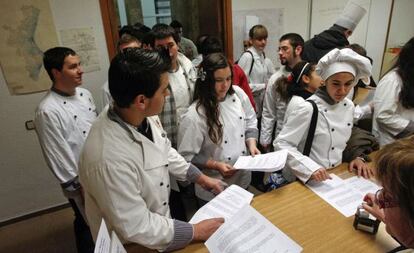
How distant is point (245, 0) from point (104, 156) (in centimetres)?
272

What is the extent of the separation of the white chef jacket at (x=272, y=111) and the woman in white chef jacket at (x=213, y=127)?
71 cm

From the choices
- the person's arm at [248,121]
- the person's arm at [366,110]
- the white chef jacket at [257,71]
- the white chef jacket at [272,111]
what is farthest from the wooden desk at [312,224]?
the white chef jacket at [257,71]

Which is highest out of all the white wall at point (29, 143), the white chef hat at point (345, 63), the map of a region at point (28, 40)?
the map of a region at point (28, 40)

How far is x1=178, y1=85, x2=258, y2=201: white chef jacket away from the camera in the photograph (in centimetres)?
154

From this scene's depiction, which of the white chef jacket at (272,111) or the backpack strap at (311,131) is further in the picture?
the white chef jacket at (272,111)

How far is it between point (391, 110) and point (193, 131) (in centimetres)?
123

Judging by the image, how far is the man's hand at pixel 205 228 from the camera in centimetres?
99

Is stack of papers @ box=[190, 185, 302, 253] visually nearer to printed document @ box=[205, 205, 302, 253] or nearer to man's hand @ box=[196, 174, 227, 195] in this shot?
printed document @ box=[205, 205, 302, 253]

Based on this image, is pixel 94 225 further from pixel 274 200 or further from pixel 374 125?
pixel 374 125

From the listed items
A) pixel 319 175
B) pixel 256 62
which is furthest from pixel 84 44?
pixel 319 175

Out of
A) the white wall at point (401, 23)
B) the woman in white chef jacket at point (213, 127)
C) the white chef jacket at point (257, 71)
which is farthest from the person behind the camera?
the white wall at point (401, 23)

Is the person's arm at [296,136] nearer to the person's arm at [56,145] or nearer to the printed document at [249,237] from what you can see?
the printed document at [249,237]

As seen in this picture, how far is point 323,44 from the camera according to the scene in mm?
2568

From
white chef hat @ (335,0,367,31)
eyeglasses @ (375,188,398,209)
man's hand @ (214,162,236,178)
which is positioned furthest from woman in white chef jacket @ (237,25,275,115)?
eyeglasses @ (375,188,398,209)
